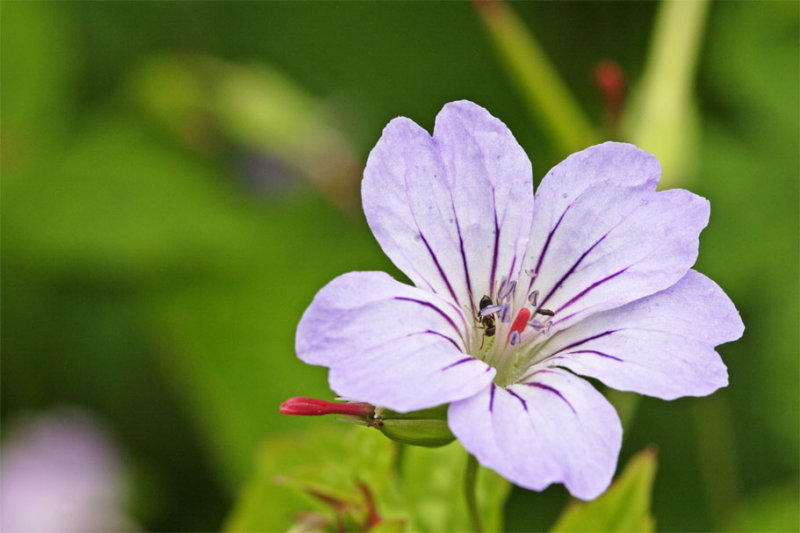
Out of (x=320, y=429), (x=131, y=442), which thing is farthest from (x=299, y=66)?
(x=320, y=429)

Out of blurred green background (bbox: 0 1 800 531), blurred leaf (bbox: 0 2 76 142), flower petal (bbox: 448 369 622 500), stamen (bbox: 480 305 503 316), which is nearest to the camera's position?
flower petal (bbox: 448 369 622 500)

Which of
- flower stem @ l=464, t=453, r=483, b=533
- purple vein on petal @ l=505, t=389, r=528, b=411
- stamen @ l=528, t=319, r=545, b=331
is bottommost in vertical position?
flower stem @ l=464, t=453, r=483, b=533

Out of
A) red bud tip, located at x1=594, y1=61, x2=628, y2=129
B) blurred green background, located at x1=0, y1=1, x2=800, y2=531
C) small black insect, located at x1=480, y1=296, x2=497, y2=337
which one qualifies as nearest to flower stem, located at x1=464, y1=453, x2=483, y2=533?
small black insect, located at x1=480, y1=296, x2=497, y2=337

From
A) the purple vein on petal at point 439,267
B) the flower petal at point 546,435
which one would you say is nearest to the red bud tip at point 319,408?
A: the flower petal at point 546,435

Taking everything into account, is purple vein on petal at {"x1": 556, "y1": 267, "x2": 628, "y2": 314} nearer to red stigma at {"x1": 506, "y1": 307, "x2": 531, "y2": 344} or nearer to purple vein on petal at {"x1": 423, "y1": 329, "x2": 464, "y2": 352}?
red stigma at {"x1": 506, "y1": 307, "x2": 531, "y2": 344}

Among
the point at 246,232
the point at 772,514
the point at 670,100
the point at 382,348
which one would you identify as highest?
A: the point at 670,100

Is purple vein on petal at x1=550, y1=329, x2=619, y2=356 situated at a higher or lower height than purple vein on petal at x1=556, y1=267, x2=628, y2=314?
lower

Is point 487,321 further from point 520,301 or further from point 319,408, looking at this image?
point 319,408

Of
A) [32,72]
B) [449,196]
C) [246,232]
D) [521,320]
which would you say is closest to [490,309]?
[521,320]
